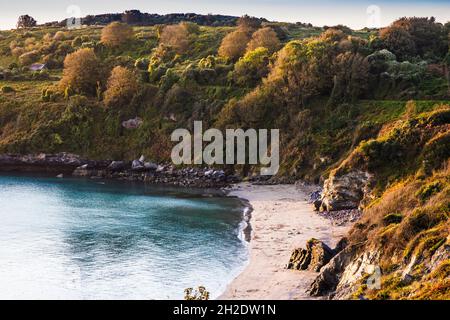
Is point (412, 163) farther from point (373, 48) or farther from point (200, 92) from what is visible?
point (200, 92)

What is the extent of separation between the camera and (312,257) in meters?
36.2

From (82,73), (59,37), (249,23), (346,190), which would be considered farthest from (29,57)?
(346,190)

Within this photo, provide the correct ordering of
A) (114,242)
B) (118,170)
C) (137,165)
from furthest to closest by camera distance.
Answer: (137,165) → (118,170) → (114,242)

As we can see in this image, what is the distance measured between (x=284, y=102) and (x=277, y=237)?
35.5m

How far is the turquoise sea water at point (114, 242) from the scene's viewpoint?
35062 millimetres

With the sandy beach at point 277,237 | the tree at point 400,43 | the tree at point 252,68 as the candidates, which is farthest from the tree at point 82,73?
the tree at point 400,43

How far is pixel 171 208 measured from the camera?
57562 millimetres

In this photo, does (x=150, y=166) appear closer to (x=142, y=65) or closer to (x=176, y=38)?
(x=142, y=65)

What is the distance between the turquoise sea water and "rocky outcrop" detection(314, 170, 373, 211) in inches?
324

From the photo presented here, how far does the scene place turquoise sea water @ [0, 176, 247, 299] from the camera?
35.1 metres

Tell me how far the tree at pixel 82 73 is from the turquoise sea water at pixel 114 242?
2806 centimetres

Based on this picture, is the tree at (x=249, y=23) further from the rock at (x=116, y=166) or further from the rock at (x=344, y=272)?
the rock at (x=344, y=272)

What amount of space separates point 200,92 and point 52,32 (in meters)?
69.5
